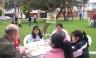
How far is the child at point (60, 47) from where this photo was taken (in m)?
3.24

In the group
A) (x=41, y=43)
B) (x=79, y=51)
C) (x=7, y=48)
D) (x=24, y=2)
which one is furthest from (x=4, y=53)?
(x=24, y=2)

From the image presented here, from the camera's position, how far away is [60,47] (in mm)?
3309

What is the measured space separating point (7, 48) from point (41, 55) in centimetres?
113

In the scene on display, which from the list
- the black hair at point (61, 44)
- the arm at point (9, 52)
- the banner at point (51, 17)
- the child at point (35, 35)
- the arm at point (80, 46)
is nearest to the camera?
the arm at point (9, 52)

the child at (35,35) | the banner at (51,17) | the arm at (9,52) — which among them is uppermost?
the banner at (51,17)

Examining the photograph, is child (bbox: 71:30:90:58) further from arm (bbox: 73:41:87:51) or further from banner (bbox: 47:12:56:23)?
banner (bbox: 47:12:56:23)

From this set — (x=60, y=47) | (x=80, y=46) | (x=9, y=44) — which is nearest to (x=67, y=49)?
(x=60, y=47)

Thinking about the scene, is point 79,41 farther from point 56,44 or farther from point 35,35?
point 35,35

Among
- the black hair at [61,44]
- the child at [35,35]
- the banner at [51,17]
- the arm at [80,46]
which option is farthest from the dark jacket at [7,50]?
the banner at [51,17]

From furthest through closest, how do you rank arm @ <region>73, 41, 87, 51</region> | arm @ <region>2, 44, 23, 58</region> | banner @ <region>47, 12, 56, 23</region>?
1. banner @ <region>47, 12, 56, 23</region>
2. arm @ <region>73, 41, 87, 51</region>
3. arm @ <region>2, 44, 23, 58</region>

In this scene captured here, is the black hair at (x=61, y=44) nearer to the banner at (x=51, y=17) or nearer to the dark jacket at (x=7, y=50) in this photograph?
the dark jacket at (x=7, y=50)

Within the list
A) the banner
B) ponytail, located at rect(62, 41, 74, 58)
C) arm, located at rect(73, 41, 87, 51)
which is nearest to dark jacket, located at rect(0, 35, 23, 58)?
ponytail, located at rect(62, 41, 74, 58)

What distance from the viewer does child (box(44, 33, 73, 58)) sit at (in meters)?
3.24

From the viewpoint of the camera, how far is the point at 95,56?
7.49 m
